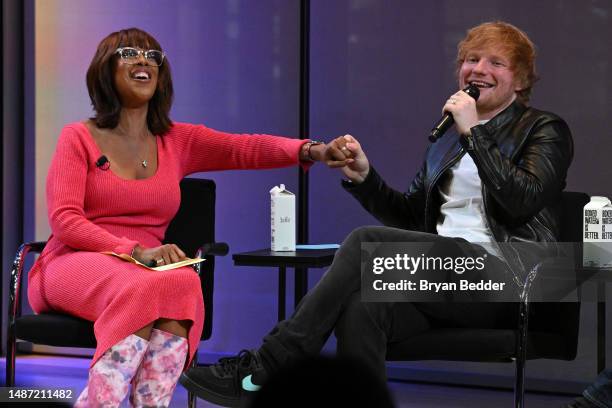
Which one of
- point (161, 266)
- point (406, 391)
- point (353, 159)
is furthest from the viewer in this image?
point (406, 391)

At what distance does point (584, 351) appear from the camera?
3.68 metres

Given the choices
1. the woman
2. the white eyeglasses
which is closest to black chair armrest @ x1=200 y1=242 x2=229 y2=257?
the woman

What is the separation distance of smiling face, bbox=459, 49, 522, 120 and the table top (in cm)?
72

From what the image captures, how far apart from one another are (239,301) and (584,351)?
169 cm

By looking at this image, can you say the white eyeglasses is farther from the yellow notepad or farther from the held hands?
the held hands

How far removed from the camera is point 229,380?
94.0 inches

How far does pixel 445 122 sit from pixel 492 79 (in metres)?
0.34

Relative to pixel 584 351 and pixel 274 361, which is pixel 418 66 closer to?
pixel 584 351

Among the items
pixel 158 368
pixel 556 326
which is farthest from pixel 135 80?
pixel 556 326

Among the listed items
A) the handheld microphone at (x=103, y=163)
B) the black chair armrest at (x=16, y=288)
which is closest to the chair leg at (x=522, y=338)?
the handheld microphone at (x=103, y=163)

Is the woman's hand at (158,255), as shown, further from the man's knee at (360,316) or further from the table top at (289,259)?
the man's knee at (360,316)

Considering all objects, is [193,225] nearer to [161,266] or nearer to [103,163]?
[103,163]

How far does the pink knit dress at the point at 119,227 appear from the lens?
250 centimetres

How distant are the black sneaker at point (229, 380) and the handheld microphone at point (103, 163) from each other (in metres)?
0.83
